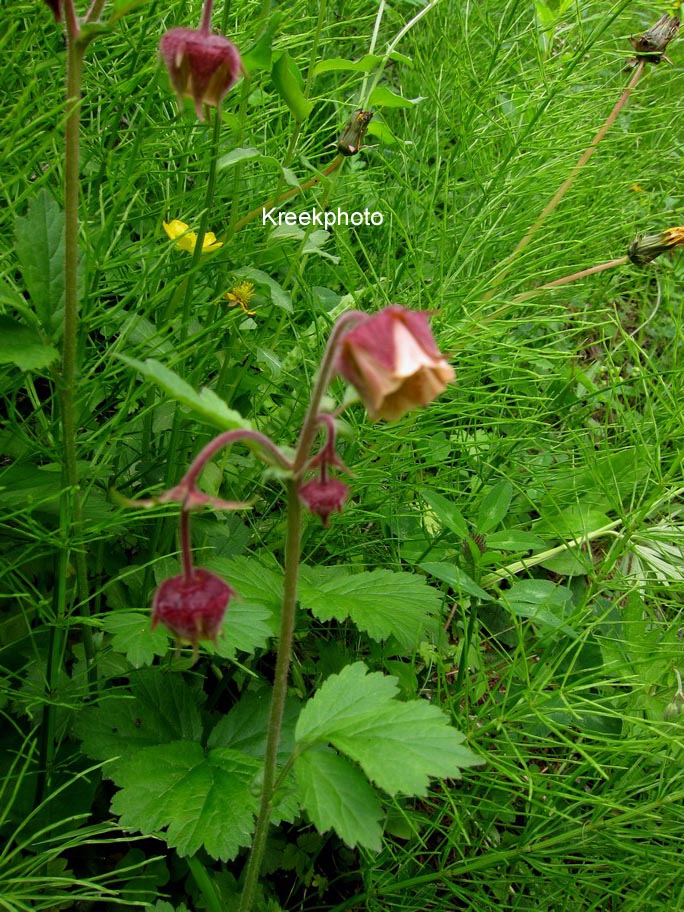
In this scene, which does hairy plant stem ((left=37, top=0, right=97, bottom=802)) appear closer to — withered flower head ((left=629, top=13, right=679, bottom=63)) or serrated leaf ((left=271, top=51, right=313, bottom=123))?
serrated leaf ((left=271, top=51, right=313, bottom=123))

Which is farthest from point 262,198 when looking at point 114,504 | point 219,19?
point 114,504

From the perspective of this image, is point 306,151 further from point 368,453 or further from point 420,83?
point 368,453

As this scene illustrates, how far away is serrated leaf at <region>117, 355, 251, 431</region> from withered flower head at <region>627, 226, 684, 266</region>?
1282 millimetres

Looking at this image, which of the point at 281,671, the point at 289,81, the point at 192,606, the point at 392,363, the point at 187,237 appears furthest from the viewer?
the point at 187,237

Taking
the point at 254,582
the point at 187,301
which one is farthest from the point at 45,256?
the point at 254,582

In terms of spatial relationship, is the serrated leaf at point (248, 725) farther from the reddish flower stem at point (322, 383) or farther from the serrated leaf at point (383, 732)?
the reddish flower stem at point (322, 383)

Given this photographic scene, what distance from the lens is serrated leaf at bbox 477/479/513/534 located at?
1.51 metres

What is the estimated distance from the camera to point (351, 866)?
1.48 m

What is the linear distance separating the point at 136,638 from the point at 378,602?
15.4 inches

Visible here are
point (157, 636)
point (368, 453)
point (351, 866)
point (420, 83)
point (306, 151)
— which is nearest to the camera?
point (157, 636)

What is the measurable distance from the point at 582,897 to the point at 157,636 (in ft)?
2.91

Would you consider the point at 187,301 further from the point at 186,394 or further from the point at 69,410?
the point at 186,394

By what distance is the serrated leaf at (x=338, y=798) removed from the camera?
88 cm

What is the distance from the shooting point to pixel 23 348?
952 millimetres
